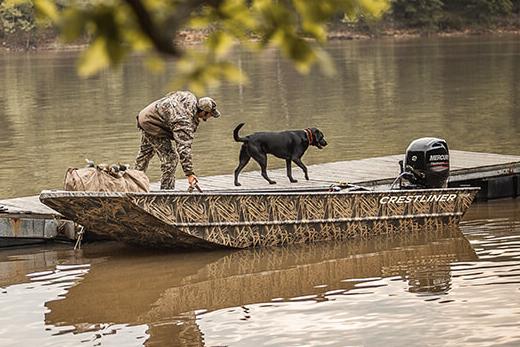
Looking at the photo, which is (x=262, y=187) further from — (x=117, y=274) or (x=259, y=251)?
(x=117, y=274)

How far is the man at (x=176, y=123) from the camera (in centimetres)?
1273

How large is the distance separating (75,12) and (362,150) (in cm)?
1992

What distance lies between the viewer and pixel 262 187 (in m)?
14.7

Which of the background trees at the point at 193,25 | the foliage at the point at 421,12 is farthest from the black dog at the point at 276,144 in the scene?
the foliage at the point at 421,12

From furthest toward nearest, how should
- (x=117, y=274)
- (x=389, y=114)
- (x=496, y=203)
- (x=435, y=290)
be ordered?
(x=389, y=114) → (x=496, y=203) → (x=117, y=274) → (x=435, y=290)

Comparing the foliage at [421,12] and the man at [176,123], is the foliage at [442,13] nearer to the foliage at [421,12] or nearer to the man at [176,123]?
the foliage at [421,12]

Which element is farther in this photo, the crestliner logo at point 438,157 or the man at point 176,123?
the crestliner logo at point 438,157

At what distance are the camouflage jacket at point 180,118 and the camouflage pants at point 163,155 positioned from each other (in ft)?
1.04

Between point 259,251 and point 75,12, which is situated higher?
→ point 75,12

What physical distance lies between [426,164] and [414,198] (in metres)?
0.44

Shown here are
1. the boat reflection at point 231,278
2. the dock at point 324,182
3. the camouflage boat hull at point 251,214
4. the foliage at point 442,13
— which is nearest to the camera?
the boat reflection at point 231,278

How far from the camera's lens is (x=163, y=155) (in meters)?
13.4

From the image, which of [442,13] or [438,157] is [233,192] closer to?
[438,157]

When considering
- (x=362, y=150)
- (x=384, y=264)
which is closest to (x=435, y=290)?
(x=384, y=264)
